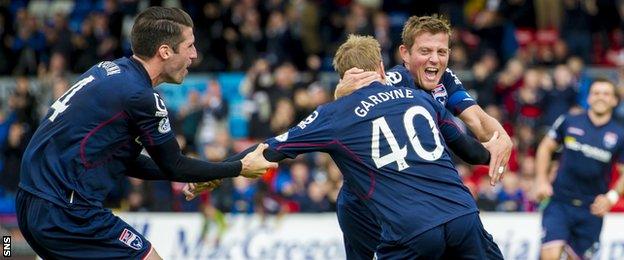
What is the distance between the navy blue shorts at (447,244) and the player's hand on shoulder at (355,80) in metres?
1.04

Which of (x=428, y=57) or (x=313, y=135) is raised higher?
(x=428, y=57)

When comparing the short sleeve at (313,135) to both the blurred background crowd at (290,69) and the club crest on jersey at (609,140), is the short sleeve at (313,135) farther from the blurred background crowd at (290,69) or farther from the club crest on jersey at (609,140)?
the blurred background crowd at (290,69)

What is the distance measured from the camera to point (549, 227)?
12383mm

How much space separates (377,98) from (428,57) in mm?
1028

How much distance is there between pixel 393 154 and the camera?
7398mm

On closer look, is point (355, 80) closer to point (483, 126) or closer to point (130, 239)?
point (483, 126)

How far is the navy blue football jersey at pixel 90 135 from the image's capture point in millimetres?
7137

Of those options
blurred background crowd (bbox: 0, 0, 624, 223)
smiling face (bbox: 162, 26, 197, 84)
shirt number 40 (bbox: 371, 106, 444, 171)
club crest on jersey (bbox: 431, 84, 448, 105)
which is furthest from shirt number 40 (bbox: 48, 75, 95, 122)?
blurred background crowd (bbox: 0, 0, 624, 223)

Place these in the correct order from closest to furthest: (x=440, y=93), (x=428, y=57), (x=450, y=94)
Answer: (x=428, y=57) → (x=440, y=93) → (x=450, y=94)

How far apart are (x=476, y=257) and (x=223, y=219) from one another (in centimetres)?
848

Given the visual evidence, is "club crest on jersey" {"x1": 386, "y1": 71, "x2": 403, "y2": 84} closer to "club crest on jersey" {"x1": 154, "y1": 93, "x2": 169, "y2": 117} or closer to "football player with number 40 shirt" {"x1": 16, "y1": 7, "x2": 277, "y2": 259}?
"football player with number 40 shirt" {"x1": 16, "y1": 7, "x2": 277, "y2": 259}

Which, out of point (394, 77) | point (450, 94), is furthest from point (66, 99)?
point (450, 94)

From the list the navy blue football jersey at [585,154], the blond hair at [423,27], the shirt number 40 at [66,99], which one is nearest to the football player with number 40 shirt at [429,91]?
the blond hair at [423,27]

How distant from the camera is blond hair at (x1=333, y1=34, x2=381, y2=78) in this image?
773 centimetres
